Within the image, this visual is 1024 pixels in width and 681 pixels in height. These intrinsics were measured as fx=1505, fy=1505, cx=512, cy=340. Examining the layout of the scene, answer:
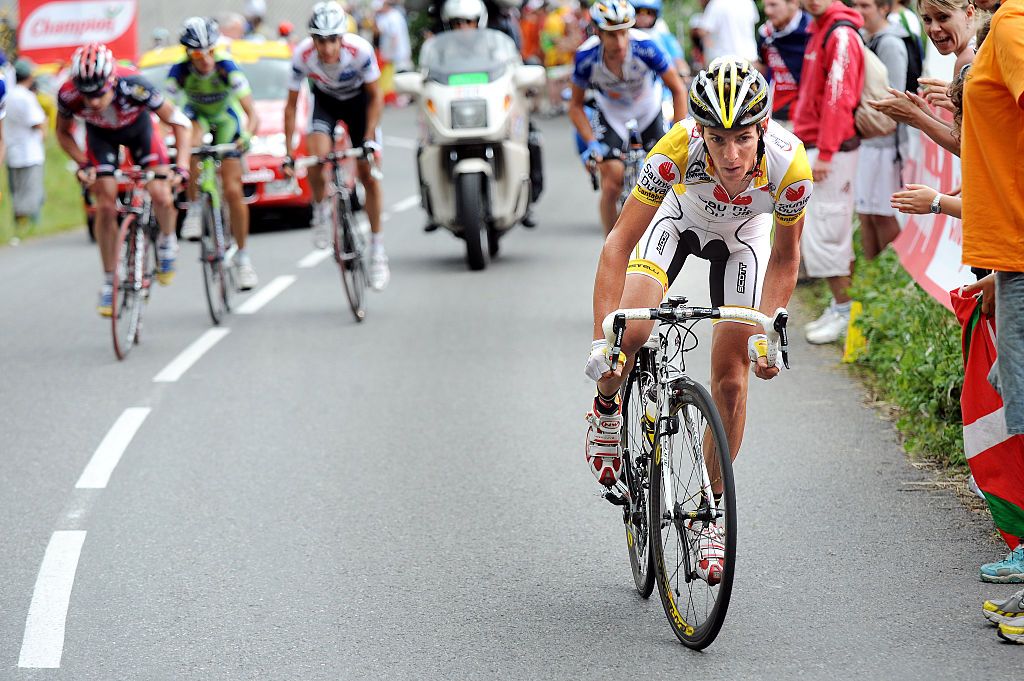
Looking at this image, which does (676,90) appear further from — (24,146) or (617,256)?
(24,146)

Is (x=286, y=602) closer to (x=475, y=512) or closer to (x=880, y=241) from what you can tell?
(x=475, y=512)

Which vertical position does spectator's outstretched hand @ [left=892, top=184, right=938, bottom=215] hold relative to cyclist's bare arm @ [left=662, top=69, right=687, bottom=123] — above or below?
above

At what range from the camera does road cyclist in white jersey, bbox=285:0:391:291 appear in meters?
11.4

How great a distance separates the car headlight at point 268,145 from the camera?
16.9m

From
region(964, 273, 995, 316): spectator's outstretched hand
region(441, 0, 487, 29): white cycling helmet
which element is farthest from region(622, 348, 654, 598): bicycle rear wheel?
region(441, 0, 487, 29): white cycling helmet

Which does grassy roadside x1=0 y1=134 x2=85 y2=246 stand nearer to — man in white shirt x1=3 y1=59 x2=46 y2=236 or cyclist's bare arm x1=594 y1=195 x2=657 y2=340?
man in white shirt x1=3 y1=59 x2=46 y2=236

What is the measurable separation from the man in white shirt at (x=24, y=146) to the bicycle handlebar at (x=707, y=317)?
51.7 feet

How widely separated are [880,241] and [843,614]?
197 inches

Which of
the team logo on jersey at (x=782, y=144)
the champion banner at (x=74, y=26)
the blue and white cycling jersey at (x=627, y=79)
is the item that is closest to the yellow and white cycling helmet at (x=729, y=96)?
the team logo on jersey at (x=782, y=144)

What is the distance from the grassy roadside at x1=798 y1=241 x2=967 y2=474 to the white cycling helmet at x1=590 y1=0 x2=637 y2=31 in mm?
2479

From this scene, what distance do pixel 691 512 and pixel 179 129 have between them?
7.06 m

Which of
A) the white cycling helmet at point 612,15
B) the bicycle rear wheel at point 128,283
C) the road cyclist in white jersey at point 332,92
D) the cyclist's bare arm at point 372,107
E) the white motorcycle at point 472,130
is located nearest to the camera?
the bicycle rear wheel at point 128,283

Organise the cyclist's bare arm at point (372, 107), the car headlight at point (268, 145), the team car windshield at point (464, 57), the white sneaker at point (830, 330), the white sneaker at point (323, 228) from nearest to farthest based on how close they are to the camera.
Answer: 1. the white sneaker at point (830, 330)
2. the cyclist's bare arm at point (372, 107)
3. the white sneaker at point (323, 228)
4. the team car windshield at point (464, 57)
5. the car headlight at point (268, 145)

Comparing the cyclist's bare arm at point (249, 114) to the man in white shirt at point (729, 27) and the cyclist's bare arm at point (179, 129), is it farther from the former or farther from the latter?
the man in white shirt at point (729, 27)
